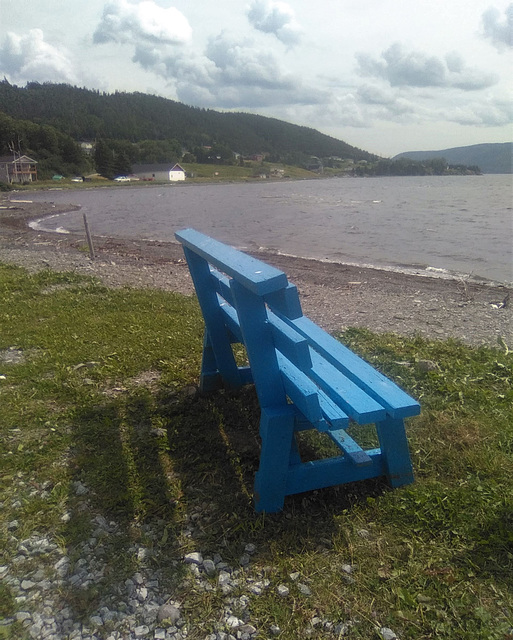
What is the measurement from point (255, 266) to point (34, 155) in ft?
397

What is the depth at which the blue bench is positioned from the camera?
8.84 ft

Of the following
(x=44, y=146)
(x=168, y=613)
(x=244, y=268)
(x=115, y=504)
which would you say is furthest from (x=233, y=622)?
(x=44, y=146)

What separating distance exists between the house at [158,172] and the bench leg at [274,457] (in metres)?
125

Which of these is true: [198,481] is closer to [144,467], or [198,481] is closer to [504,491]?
[144,467]

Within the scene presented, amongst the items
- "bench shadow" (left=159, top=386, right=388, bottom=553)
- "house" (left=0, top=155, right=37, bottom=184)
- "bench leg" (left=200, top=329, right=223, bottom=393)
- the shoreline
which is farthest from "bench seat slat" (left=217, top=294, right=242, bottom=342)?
"house" (left=0, top=155, right=37, bottom=184)

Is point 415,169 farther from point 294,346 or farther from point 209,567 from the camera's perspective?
point 209,567

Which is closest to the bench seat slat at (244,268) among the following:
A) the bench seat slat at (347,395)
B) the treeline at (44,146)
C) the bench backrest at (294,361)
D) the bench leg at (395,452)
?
the bench backrest at (294,361)

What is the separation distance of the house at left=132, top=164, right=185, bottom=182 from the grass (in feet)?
404

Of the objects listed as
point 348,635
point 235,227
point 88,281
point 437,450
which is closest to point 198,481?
point 348,635

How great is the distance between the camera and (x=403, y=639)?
2.31 m

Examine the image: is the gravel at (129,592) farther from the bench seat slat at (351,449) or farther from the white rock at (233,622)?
the bench seat slat at (351,449)

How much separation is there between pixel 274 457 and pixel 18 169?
105961 mm

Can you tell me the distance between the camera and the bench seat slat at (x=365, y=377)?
9.48 ft

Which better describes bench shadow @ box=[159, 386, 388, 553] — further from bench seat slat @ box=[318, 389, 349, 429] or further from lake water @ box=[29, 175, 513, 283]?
lake water @ box=[29, 175, 513, 283]
